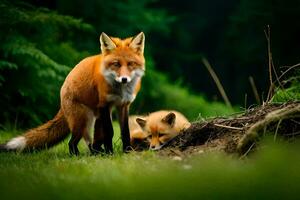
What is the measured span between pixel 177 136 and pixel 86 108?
4.14 feet

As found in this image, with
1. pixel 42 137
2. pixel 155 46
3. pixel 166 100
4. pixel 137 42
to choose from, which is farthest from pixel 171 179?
pixel 155 46

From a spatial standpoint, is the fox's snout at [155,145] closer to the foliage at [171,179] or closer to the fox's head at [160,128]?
the fox's head at [160,128]

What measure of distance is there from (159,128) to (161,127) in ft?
0.12

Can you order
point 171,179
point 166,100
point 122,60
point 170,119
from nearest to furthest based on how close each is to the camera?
point 171,179 → point 122,60 → point 170,119 → point 166,100

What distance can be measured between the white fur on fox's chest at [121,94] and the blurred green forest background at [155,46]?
2.01 metres

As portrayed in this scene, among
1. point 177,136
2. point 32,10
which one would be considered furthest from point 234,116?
point 32,10

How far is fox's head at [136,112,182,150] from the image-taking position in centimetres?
852

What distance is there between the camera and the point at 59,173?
589cm

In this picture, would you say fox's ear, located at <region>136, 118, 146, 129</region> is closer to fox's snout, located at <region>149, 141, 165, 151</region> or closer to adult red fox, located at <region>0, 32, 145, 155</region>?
adult red fox, located at <region>0, 32, 145, 155</region>

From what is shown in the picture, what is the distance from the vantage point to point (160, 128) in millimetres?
8562

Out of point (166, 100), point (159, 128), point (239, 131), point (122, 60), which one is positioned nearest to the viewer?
point (239, 131)

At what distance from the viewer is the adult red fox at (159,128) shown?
8.52 meters

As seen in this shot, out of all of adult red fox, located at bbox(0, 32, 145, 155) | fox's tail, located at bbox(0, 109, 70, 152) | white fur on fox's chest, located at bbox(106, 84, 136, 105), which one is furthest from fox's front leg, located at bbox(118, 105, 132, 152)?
fox's tail, located at bbox(0, 109, 70, 152)

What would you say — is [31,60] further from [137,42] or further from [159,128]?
[159,128]
